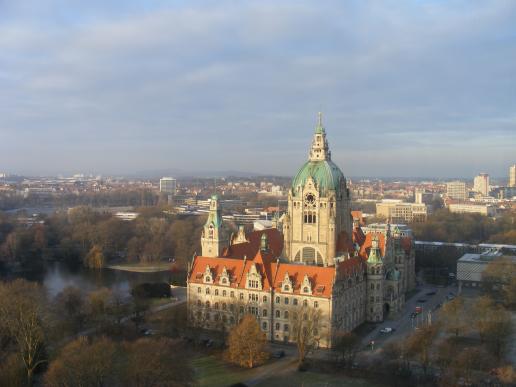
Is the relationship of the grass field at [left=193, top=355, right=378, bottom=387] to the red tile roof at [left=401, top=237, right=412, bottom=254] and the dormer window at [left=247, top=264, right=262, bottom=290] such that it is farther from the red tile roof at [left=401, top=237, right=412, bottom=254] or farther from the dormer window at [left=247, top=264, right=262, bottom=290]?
the red tile roof at [left=401, top=237, right=412, bottom=254]

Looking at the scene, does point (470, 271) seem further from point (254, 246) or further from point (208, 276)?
point (208, 276)

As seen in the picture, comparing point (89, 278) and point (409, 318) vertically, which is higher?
point (409, 318)

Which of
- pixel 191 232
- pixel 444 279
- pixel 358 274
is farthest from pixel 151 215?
pixel 358 274

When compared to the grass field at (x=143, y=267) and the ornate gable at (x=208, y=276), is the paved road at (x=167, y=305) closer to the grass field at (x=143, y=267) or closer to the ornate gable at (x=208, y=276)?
the ornate gable at (x=208, y=276)

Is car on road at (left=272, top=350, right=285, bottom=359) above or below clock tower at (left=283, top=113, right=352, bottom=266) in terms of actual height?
below

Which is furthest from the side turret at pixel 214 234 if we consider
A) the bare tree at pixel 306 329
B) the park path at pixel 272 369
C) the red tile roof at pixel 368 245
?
the park path at pixel 272 369

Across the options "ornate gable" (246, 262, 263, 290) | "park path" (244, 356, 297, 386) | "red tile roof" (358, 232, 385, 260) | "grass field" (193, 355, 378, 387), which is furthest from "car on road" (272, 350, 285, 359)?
"red tile roof" (358, 232, 385, 260)

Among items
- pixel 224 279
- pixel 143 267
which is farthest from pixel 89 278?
pixel 224 279
